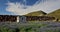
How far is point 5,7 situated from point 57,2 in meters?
1.93

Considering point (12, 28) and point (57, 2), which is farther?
point (57, 2)

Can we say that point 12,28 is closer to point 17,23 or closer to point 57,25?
point 17,23

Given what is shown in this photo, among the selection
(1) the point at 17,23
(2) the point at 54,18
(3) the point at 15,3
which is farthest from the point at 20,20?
(2) the point at 54,18

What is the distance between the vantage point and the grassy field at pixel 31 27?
7500 millimetres

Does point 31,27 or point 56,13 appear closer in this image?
point 31,27

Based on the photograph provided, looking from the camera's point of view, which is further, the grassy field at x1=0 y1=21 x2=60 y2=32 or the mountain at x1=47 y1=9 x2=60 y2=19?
the mountain at x1=47 y1=9 x2=60 y2=19

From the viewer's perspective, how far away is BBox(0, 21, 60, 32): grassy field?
A: 7.50 metres

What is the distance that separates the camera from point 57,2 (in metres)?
8.05

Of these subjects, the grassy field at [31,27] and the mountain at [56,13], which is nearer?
the grassy field at [31,27]

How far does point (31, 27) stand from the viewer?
7703mm

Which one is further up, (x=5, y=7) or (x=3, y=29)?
(x=5, y=7)

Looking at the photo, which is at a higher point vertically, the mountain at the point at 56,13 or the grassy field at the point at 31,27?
the mountain at the point at 56,13

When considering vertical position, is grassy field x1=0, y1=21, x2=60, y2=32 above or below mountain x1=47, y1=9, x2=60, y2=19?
below

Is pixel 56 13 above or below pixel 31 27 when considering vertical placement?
above
